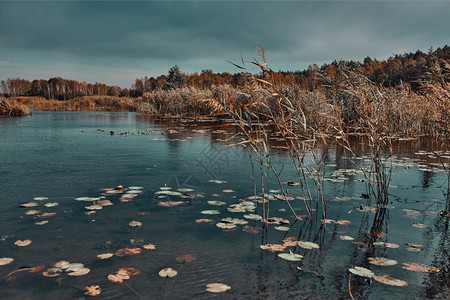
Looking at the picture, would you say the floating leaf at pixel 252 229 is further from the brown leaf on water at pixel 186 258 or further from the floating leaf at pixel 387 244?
the floating leaf at pixel 387 244

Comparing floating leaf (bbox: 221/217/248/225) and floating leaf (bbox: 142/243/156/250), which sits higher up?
floating leaf (bbox: 221/217/248/225)

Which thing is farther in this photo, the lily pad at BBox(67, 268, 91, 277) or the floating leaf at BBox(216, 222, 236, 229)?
the floating leaf at BBox(216, 222, 236, 229)

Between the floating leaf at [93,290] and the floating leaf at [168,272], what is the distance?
0.46m

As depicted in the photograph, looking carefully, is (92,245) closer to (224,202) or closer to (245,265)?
(245,265)

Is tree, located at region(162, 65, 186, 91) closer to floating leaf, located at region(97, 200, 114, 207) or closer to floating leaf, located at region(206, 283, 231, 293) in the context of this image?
floating leaf, located at region(97, 200, 114, 207)

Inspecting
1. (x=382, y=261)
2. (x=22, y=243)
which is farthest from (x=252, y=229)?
(x=22, y=243)

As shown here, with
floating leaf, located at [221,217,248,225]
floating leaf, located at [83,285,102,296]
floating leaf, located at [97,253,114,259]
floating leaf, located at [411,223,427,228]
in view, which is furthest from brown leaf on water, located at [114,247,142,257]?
floating leaf, located at [411,223,427,228]

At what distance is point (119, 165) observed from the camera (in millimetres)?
6543

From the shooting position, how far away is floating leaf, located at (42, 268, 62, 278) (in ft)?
7.97

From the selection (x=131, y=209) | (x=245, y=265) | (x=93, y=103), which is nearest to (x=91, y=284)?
(x=245, y=265)

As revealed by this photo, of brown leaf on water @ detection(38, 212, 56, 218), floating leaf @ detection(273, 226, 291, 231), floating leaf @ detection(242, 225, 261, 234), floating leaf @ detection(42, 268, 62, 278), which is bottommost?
floating leaf @ detection(42, 268, 62, 278)

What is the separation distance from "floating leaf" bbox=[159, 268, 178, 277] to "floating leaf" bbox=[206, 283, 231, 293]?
1.06ft

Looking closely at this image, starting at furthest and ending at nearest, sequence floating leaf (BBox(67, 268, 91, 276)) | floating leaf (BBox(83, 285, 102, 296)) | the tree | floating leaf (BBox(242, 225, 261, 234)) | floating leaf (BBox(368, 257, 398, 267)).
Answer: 1. the tree
2. floating leaf (BBox(242, 225, 261, 234))
3. floating leaf (BBox(368, 257, 398, 267))
4. floating leaf (BBox(67, 268, 91, 276))
5. floating leaf (BBox(83, 285, 102, 296))

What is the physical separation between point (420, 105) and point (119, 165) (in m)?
11.6
